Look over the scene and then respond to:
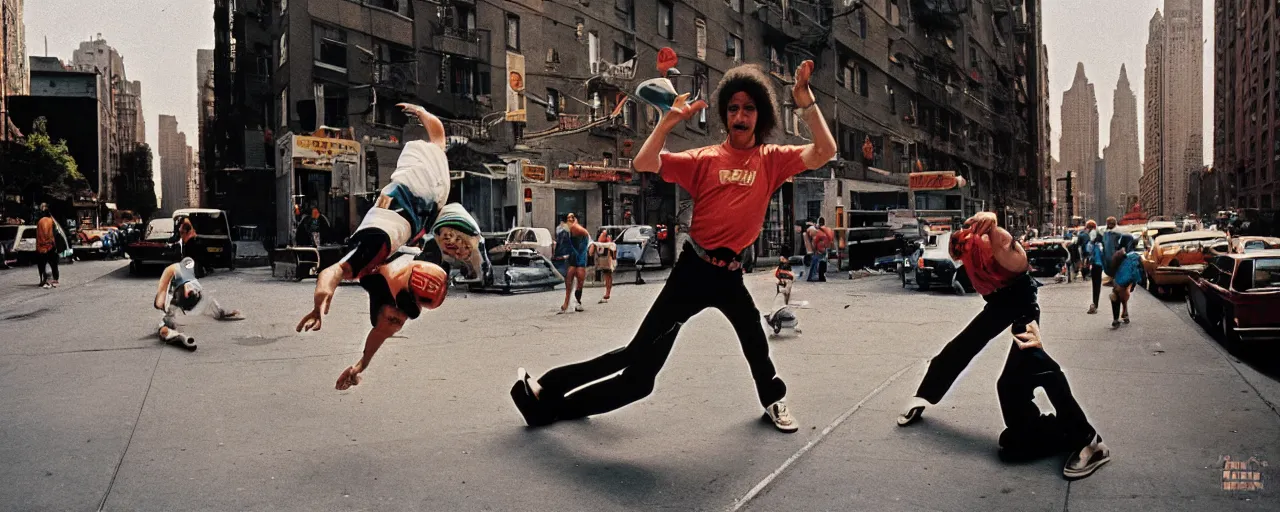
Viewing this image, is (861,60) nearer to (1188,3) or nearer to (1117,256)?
(1117,256)

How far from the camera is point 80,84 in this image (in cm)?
4481

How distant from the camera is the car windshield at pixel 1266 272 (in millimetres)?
8484

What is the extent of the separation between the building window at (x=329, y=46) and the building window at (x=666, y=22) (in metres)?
6.85

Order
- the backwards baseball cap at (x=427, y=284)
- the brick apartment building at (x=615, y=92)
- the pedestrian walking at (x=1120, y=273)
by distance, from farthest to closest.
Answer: the brick apartment building at (x=615, y=92) → the pedestrian walking at (x=1120, y=273) → the backwards baseball cap at (x=427, y=284)

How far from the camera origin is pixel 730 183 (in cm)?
454

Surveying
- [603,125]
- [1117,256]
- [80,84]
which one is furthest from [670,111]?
[80,84]

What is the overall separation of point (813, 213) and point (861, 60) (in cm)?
384

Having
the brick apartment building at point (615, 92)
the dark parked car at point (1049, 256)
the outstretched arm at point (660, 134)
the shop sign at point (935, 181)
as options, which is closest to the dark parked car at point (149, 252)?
the brick apartment building at point (615, 92)

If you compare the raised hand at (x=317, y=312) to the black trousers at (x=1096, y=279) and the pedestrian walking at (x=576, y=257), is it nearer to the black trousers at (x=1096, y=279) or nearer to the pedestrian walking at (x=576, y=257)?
the pedestrian walking at (x=576, y=257)

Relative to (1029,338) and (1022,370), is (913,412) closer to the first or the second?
(1022,370)

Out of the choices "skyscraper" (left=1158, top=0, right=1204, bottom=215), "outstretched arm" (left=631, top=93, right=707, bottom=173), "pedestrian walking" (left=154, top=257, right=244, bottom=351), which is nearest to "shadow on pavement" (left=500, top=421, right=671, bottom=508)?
"outstretched arm" (left=631, top=93, right=707, bottom=173)

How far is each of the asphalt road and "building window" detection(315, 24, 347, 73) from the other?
13.4 ft

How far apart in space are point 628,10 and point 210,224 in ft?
37.6

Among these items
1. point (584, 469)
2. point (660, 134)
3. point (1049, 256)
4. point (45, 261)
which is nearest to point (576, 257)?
point (660, 134)
